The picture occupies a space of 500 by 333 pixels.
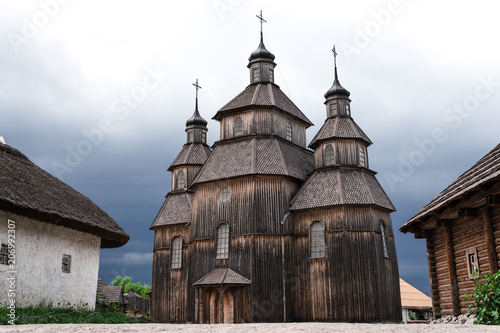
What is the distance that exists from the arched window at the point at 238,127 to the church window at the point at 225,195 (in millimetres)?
4163

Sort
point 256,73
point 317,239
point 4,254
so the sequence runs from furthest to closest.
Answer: point 256,73
point 317,239
point 4,254

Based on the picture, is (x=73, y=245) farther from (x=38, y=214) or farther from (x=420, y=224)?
(x=420, y=224)

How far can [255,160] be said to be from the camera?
91.8 feet

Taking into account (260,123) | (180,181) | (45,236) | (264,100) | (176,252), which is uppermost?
(264,100)

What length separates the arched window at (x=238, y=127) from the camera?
30.6 meters

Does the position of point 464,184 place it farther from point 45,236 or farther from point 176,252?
point 176,252

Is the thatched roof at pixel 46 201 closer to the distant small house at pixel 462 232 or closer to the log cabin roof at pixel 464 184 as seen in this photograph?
the log cabin roof at pixel 464 184

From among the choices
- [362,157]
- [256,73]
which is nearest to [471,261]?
[362,157]

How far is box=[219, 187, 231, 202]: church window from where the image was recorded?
28.2 meters

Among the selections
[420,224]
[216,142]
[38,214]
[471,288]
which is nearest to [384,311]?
[420,224]

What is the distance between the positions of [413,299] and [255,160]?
20.0 m

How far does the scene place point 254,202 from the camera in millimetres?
26844

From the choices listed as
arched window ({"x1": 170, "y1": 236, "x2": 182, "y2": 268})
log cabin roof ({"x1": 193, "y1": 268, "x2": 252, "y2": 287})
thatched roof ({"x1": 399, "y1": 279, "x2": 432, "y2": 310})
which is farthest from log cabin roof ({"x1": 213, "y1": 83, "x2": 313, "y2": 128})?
thatched roof ({"x1": 399, "y1": 279, "x2": 432, "y2": 310})

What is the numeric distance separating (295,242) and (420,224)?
34.3 feet
